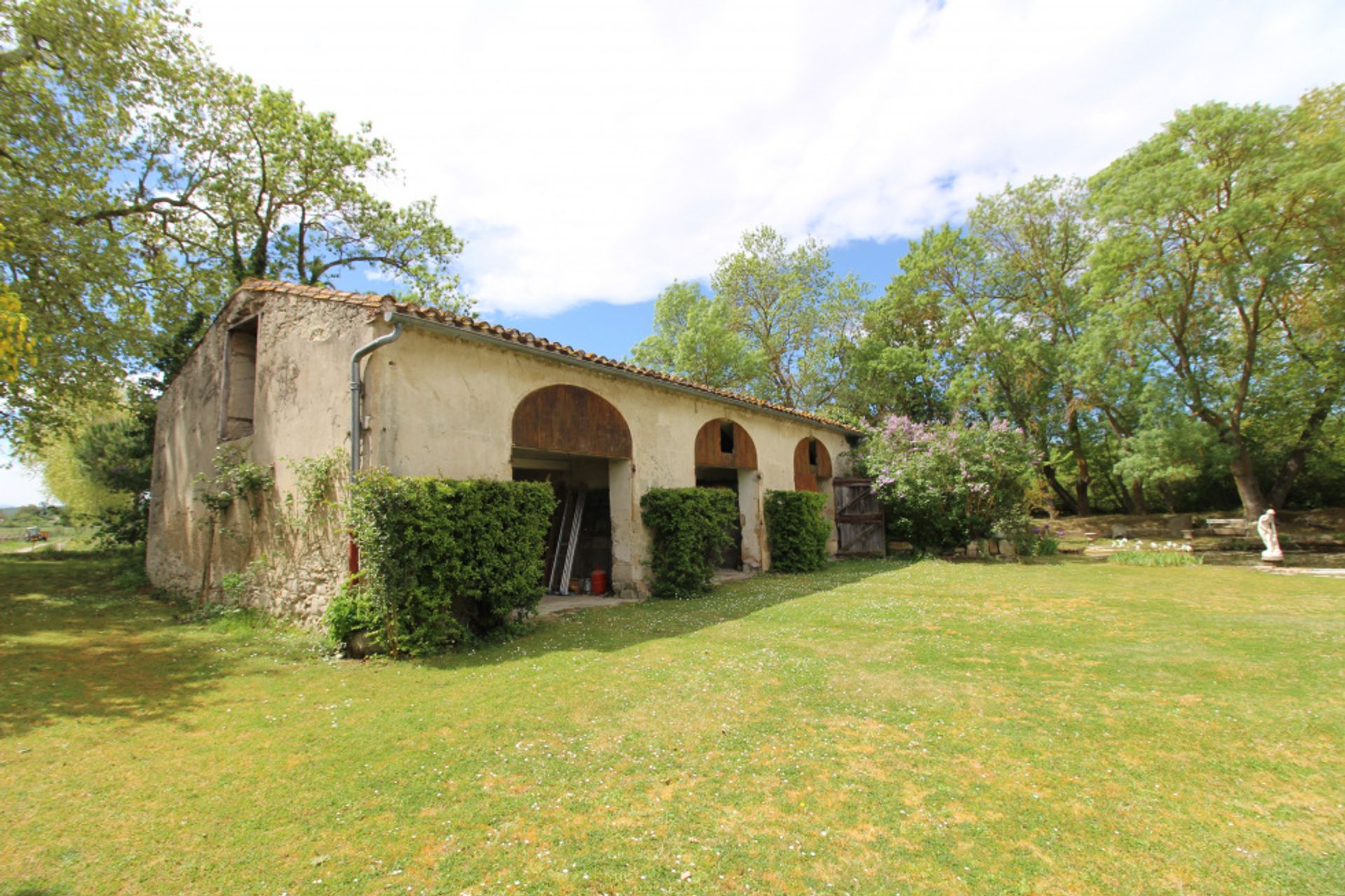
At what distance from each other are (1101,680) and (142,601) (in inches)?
568

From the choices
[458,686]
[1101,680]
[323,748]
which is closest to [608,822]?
[323,748]

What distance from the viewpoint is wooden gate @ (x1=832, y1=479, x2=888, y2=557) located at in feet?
56.1

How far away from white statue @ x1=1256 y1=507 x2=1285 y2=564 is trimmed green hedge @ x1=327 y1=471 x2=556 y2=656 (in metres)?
17.5

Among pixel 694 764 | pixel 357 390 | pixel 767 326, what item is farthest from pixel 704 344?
pixel 694 764

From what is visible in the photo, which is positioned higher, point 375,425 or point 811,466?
point 375,425

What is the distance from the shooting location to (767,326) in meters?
29.9

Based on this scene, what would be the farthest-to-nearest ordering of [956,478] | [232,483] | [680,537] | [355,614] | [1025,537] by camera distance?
[1025,537] < [956,478] < [680,537] < [232,483] < [355,614]

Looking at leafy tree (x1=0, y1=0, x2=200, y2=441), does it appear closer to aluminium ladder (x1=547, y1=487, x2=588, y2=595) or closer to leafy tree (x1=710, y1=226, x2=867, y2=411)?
aluminium ladder (x1=547, y1=487, x2=588, y2=595)

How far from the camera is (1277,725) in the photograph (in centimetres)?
424

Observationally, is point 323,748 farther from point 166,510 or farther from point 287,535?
point 166,510

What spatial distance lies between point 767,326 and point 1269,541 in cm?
2035

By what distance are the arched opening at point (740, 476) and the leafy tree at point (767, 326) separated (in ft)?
47.4

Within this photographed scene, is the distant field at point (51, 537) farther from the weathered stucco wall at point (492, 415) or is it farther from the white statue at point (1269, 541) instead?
the white statue at point (1269, 541)

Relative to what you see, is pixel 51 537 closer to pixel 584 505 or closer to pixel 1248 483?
pixel 584 505
